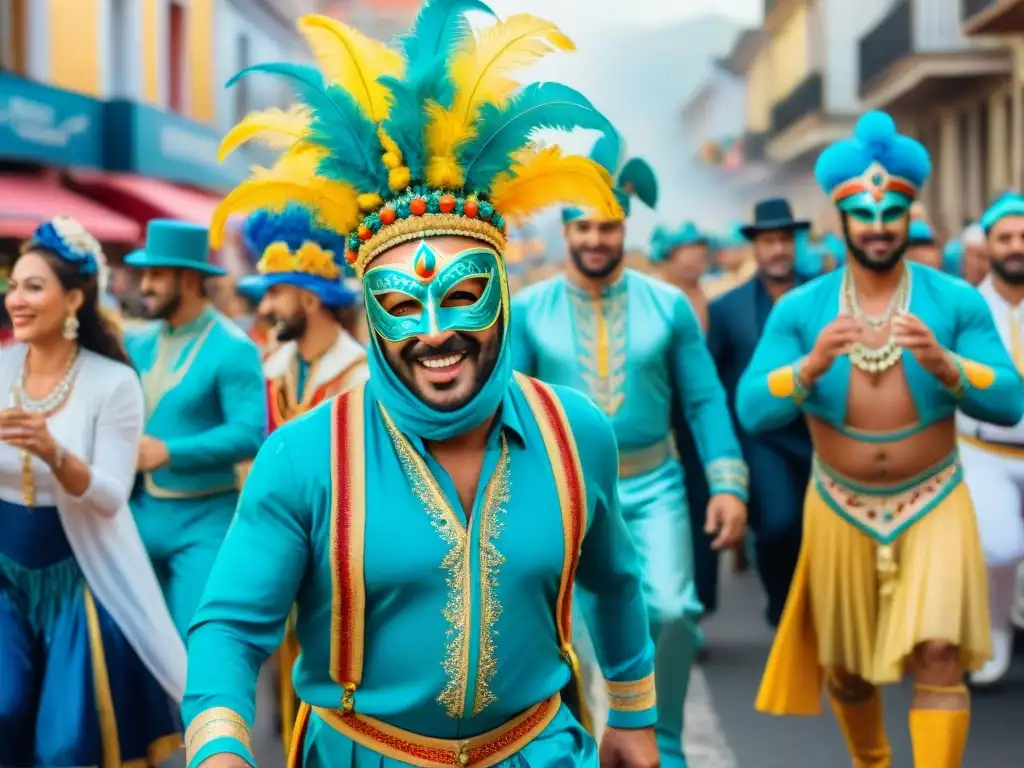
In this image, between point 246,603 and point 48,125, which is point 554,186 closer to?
point 246,603

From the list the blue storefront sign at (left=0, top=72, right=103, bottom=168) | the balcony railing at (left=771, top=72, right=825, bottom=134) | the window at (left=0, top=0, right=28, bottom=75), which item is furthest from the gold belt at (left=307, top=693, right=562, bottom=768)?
the balcony railing at (left=771, top=72, right=825, bottom=134)

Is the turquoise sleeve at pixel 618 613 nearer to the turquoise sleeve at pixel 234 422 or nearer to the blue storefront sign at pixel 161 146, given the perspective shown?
the turquoise sleeve at pixel 234 422

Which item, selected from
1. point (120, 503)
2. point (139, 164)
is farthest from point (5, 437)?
point (139, 164)

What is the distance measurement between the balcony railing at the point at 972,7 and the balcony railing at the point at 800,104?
51.9ft

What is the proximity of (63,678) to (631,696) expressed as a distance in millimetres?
2425

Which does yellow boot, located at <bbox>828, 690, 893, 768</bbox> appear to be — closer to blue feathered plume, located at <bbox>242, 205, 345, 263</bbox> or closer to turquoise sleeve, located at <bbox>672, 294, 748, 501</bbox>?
turquoise sleeve, located at <bbox>672, 294, 748, 501</bbox>

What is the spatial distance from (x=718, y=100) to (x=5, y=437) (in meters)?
73.9

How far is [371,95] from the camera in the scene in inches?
146

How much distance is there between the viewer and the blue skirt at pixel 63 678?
554 centimetres

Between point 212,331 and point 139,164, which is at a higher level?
point 139,164

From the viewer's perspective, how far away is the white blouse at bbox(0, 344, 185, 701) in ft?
18.7

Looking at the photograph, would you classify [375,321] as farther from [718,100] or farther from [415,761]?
[718,100]

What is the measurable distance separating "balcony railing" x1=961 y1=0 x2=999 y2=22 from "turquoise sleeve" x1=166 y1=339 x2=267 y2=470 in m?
17.8

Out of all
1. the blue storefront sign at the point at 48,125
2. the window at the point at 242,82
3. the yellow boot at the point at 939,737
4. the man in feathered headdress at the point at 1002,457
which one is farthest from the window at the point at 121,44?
the yellow boot at the point at 939,737
